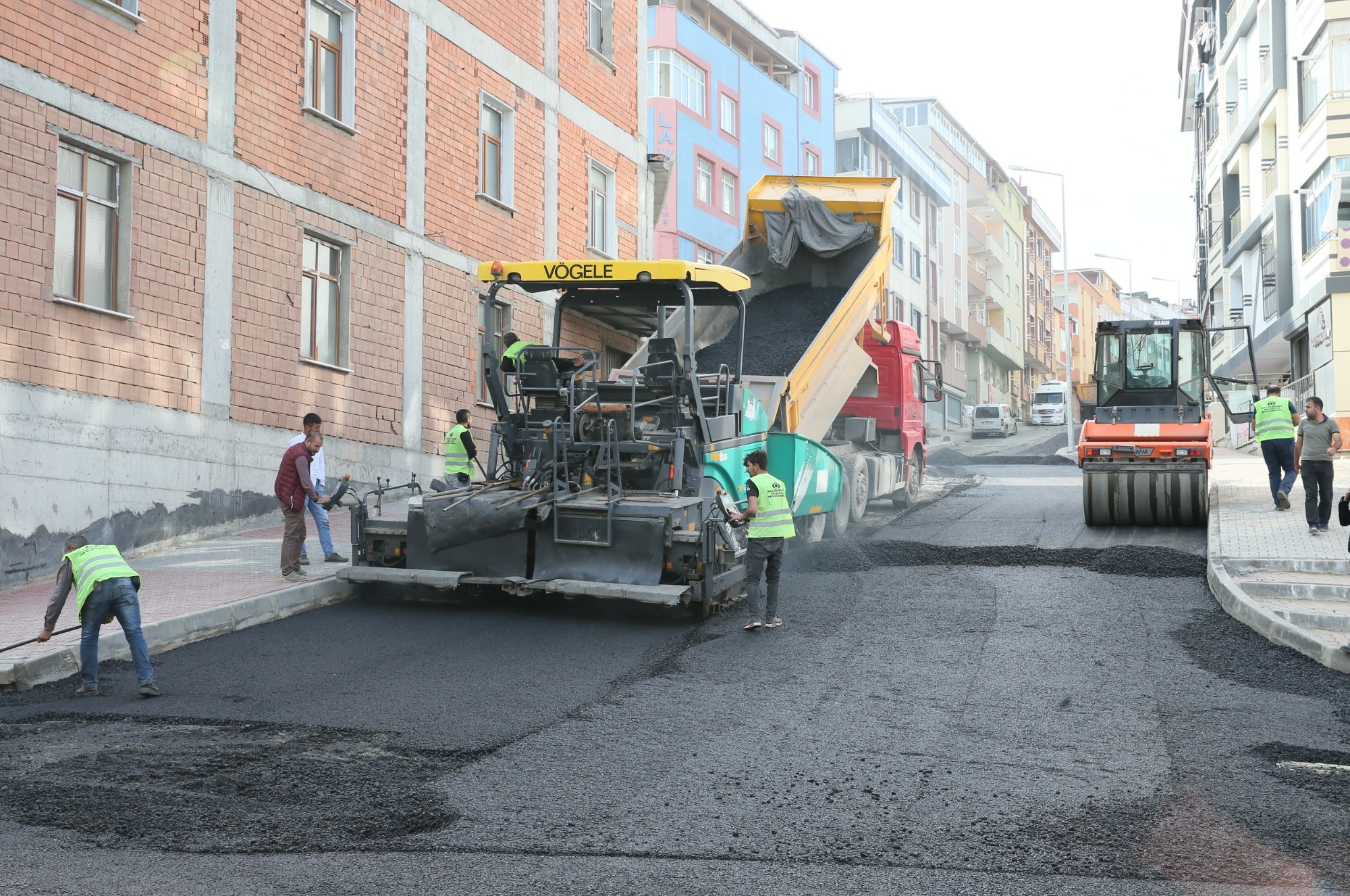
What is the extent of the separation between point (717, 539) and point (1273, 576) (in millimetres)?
5318

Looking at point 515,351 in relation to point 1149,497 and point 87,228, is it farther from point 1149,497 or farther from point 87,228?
point 1149,497

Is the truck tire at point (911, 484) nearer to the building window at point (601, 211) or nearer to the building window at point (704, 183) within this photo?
the building window at point (601, 211)

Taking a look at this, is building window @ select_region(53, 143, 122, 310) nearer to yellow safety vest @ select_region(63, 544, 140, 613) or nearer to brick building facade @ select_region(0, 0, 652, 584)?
brick building facade @ select_region(0, 0, 652, 584)

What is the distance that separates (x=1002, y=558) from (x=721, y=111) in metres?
28.2

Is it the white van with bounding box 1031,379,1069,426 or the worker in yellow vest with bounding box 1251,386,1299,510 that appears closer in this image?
the worker in yellow vest with bounding box 1251,386,1299,510

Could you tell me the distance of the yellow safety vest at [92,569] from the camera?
26.8 ft

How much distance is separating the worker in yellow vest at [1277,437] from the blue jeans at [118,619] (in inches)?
511

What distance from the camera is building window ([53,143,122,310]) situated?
12.9 meters

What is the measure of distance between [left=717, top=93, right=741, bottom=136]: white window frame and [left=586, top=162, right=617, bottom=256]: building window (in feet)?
53.2

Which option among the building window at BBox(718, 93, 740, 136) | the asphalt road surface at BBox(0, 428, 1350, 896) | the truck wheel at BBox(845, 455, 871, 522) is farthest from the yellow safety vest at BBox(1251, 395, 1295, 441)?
the building window at BBox(718, 93, 740, 136)

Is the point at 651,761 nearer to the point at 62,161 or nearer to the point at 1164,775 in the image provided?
the point at 1164,775

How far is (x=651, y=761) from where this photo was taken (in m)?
6.45

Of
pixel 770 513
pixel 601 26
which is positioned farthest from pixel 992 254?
pixel 770 513

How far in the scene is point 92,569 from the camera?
26.9ft
